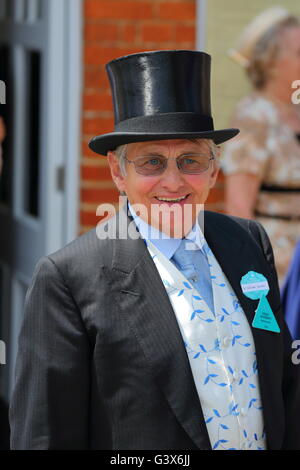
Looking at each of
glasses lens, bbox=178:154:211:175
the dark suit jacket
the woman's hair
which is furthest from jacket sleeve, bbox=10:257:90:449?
the woman's hair

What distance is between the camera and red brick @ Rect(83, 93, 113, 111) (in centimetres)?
407

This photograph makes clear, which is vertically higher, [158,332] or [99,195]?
[99,195]

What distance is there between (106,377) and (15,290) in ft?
9.49

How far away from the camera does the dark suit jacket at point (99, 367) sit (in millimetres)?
1954

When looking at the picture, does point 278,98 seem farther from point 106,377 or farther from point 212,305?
point 106,377

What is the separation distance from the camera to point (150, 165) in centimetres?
208

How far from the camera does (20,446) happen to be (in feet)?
6.53

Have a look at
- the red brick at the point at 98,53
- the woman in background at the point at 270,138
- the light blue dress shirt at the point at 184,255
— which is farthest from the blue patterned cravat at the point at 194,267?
the red brick at the point at 98,53

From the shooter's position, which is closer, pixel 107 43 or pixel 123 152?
pixel 123 152

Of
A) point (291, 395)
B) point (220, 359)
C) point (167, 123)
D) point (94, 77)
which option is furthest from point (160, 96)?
point (94, 77)

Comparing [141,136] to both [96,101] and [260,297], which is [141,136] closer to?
[260,297]

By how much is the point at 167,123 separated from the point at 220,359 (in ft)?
1.99
